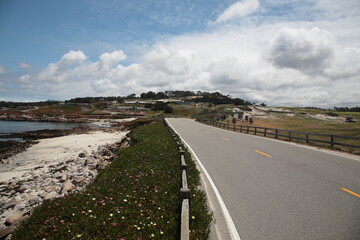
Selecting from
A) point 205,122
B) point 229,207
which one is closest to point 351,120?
point 205,122

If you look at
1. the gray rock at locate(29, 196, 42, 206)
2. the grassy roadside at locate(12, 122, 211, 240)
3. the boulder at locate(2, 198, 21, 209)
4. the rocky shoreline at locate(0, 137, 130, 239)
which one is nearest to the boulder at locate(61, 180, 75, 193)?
the rocky shoreline at locate(0, 137, 130, 239)

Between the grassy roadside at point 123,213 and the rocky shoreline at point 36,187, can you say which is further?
the rocky shoreline at point 36,187

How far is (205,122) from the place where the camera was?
2053 inches

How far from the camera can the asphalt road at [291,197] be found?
14.5 feet

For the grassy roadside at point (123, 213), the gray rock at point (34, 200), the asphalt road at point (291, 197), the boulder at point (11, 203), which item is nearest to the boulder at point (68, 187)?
the gray rock at point (34, 200)

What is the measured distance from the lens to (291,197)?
6.04 m

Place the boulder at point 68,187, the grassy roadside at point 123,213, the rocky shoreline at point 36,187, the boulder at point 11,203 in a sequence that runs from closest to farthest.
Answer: the grassy roadside at point 123,213 → the rocky shoreline at point 36,187 → the boulder at point 11,203 → the boulder at point 68,187

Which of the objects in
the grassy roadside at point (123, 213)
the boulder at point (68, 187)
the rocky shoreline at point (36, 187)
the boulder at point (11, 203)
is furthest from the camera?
the boulder at point (68, 187)

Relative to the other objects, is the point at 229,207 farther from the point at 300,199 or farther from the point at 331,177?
the point at 331,177

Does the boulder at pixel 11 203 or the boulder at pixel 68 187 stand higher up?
the boulder at pixel 68 187

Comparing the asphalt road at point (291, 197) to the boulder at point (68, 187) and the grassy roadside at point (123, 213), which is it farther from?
the boulder at point (68, 187)

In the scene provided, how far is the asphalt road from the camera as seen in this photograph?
442 cm

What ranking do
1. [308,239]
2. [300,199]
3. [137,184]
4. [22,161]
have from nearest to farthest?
[308,239], [300,199], [137,184], [22,161]

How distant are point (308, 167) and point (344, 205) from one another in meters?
4.20
